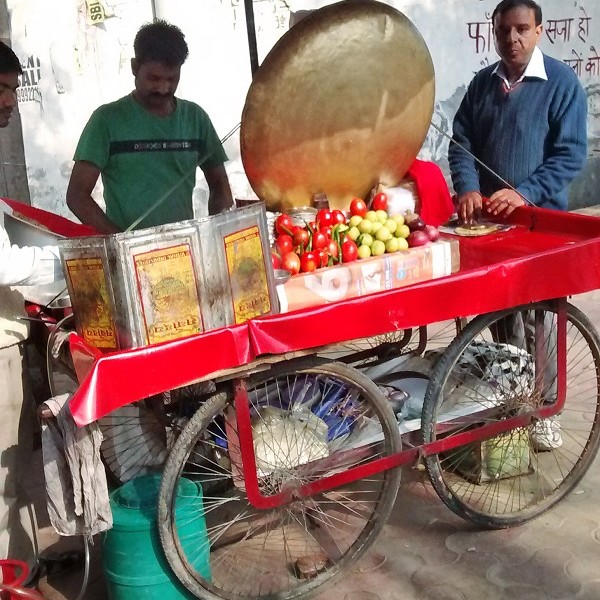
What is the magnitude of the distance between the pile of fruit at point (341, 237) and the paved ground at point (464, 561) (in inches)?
44.0

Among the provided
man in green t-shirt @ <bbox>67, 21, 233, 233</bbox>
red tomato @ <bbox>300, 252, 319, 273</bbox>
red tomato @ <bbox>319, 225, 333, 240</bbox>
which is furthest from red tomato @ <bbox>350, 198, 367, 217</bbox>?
man in green t-shirt @ <bbox>67, 21, 233, 233</bbox>

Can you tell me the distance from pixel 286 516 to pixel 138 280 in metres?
1.43

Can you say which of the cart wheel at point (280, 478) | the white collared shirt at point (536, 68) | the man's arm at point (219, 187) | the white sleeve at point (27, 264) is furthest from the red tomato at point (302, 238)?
the white collared shirt at point (536, 68)

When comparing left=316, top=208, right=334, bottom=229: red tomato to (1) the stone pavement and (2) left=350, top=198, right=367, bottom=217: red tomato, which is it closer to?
(2) left=350, top=198, right=367, bottom=217: red tomato

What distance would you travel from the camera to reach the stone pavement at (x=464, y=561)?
103 inches

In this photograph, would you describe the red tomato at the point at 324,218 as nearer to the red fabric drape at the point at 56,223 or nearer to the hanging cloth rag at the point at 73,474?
the red fabric drape at the point at 56,223

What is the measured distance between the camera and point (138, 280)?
198 centimetres

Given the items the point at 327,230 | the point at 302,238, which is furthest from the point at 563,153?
the point at 302,238

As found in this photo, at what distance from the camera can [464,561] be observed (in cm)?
276

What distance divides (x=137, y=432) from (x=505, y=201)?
179 centimetres

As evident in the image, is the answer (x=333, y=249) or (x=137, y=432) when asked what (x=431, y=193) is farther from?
(x=137, y=432)

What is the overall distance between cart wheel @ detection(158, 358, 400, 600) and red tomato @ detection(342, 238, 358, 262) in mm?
402

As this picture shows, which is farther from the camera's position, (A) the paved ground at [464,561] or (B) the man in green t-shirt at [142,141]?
(B) the man in green t-shirt at [142,141]

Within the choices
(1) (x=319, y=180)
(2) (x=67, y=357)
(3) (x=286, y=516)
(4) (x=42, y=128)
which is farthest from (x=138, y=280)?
(4) (x=42, y=128)
